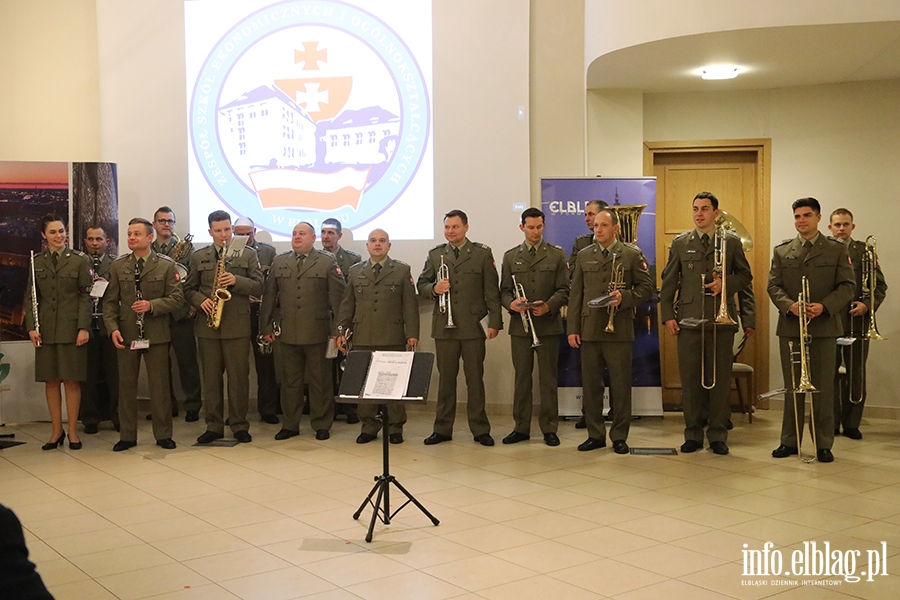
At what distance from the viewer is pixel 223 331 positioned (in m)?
7.04

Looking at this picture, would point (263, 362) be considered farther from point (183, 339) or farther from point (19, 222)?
point (19, 222)

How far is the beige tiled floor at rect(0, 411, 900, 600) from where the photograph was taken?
3.84m

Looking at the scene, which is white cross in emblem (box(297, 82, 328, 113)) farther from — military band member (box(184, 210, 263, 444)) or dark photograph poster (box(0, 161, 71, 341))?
dark photograph poster (box(0, 161, 71, 341))

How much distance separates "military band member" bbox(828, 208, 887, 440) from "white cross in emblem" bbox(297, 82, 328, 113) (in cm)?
461

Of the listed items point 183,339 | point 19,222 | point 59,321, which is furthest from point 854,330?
point 19,222

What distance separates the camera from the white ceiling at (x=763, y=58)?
6391 mm

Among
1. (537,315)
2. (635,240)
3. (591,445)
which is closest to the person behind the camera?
(591,445)

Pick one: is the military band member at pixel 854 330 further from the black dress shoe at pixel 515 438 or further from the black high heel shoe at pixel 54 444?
the black high heel shoe at pixel 54 444

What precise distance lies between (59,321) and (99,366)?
107cm

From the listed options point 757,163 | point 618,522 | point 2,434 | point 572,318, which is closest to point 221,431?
point 2,434

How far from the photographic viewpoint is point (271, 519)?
16.0 feet

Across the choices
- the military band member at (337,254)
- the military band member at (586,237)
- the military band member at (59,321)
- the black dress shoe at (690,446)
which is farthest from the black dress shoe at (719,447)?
the military band member at (59,321)

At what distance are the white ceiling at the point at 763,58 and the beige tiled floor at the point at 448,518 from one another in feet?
9.90

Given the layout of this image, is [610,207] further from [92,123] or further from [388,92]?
[92,123]
